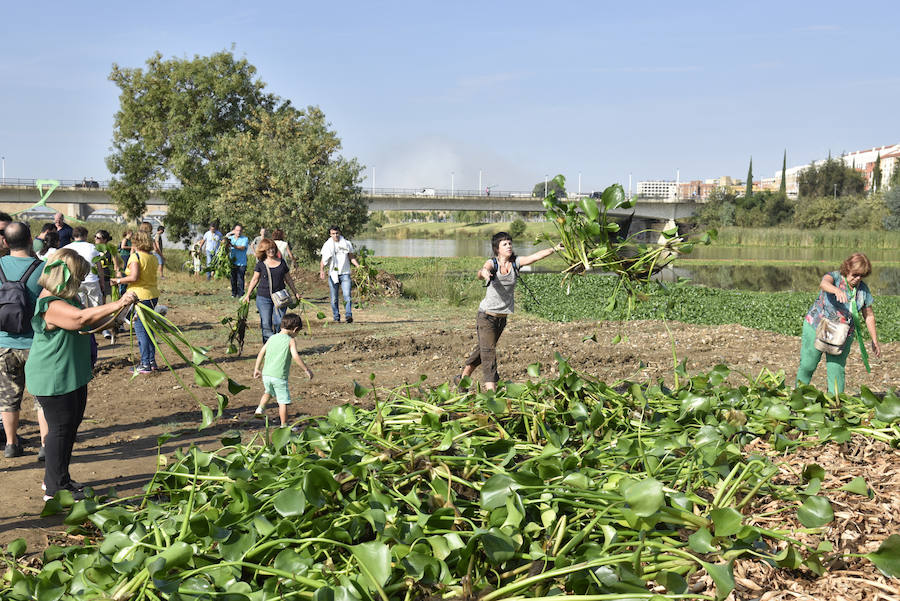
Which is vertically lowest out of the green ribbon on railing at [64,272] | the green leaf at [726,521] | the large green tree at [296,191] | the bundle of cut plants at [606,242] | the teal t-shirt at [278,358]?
the teal t-shirt at [278,358]

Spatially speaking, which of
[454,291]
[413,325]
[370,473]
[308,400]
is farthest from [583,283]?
[370,473]

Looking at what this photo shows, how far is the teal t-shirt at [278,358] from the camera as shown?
6301 millimetres

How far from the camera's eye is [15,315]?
5355mm

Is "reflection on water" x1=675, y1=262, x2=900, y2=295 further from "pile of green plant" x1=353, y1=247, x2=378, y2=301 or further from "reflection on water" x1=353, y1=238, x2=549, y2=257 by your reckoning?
"reflection on water" x1=353, y1=238, x2=549, y2=257

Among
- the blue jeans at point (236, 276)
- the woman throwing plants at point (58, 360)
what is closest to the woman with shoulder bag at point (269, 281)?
the woman throwing plants at point (58, 360)

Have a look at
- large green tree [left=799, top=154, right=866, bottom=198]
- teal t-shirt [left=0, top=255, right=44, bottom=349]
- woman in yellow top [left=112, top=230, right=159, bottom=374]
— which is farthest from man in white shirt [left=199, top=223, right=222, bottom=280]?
large green tree [left=799, top=154, right=866, bottom=198]

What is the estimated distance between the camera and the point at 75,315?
4.48 metres

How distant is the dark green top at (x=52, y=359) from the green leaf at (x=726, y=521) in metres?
4.16

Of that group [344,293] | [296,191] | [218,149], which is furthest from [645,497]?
[218,149]

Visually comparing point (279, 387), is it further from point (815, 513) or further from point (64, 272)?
point (815, 513)

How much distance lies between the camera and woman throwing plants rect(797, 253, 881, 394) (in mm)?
6285

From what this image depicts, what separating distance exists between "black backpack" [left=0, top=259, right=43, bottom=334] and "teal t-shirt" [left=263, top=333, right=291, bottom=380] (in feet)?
6.18

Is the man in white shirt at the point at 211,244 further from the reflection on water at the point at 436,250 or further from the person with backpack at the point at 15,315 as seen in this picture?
the reflection on water at the point at 436,250

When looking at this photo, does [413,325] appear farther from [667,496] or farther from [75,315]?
[667,496]
